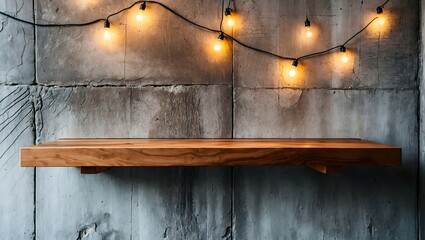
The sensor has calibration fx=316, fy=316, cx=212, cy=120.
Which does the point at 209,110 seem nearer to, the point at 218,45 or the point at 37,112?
the point at 218,45

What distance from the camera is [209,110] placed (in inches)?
84.3

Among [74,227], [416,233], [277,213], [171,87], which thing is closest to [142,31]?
[171,87]

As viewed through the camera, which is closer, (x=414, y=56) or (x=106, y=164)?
(x=106, y=164)

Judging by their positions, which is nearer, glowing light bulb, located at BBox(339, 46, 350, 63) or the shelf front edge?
the shelf front edge

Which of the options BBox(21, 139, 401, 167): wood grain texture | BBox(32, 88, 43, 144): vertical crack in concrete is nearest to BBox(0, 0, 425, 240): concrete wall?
BBox(32, 88, 43, 144): vertical crack in concrete

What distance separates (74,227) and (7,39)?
1335 millimetres

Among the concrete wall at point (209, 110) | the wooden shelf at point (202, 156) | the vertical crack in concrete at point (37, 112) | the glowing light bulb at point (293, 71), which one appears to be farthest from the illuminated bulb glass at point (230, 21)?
the vertical crack in concrete at point (37, 112)

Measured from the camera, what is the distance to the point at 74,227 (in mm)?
2117

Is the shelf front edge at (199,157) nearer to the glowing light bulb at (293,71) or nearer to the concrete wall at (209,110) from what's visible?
the concrete wall at (209,110)

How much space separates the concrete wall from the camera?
2119 mm

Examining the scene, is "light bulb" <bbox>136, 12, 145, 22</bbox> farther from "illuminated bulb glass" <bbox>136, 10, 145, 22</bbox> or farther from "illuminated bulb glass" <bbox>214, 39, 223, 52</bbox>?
"illuminated bulb glass" <bbox>214, 39, 223, 52</bbox>

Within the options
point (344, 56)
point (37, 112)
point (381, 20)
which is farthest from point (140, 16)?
point (381, 20)

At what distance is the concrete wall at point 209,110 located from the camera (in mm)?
2119

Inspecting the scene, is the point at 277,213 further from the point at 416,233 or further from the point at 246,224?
the point at 416,233
